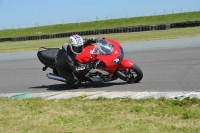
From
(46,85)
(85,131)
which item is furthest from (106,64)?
(85,131)

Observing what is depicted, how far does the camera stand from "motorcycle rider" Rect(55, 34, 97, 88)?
1013 cm

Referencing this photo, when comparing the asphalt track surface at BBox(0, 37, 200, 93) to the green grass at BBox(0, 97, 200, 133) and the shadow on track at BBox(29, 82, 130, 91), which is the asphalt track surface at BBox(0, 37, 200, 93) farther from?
the green grass at BBox(0, 97, 200, 133)

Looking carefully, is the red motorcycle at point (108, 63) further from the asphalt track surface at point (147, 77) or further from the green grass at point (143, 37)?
the green grass at point (143, 37)

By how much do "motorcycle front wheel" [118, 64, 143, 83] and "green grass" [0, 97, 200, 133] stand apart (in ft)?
7.03

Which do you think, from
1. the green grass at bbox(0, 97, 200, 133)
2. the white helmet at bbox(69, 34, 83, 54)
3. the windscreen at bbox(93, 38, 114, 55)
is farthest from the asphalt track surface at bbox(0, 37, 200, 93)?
the green grass at bbox(0, 97, 200, 133)

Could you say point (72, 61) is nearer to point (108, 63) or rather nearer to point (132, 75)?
point (108, 63)

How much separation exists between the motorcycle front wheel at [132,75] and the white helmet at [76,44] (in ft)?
3.60

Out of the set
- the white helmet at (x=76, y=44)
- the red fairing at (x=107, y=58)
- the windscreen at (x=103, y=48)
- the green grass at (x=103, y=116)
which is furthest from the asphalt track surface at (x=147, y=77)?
the green grass at (x=103, y=116)

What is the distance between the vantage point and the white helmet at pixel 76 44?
10086 millimetres

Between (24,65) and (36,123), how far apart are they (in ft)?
32.5

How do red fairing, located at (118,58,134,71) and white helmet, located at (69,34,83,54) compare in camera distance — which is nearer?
white helmet, located at (69,34,83,54)

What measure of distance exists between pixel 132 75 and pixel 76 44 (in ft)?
4.95

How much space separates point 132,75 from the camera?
10.5 meters

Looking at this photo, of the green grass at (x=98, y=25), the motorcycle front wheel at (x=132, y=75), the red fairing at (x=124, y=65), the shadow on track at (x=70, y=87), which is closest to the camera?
the red fairing at (x=124, y=65)
